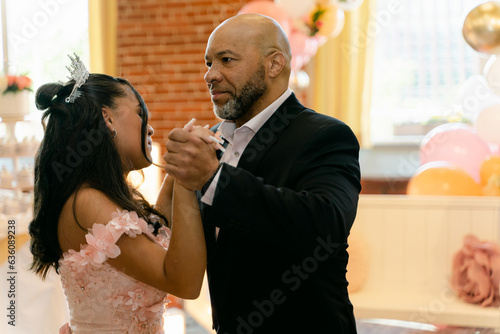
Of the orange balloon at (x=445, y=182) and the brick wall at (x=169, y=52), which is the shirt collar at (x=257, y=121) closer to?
the orange balloon at (x=445, y=182)

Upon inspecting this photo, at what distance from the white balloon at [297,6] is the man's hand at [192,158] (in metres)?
3.75

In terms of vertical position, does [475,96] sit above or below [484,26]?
below

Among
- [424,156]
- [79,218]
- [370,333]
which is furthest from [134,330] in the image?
[424,156]

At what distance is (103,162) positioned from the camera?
1806mm

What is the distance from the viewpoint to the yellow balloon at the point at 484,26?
3.54 m

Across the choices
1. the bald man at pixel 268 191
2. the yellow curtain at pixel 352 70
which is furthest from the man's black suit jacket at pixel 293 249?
the yellow curtain at pixel 352 70

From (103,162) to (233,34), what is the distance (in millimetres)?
576

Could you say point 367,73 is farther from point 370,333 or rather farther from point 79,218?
point 79,218

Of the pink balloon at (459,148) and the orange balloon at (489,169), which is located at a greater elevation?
the pink balloon at (459,148)

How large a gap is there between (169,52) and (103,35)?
856mm

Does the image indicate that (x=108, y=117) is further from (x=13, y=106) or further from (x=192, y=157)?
(x=13, y=106)

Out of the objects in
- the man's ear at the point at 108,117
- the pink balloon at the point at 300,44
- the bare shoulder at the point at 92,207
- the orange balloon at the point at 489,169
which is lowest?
the bare shoulder at the point at 92,207

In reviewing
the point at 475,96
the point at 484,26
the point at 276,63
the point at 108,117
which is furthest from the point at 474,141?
the point at 108,117

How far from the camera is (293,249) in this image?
4.53 ft
